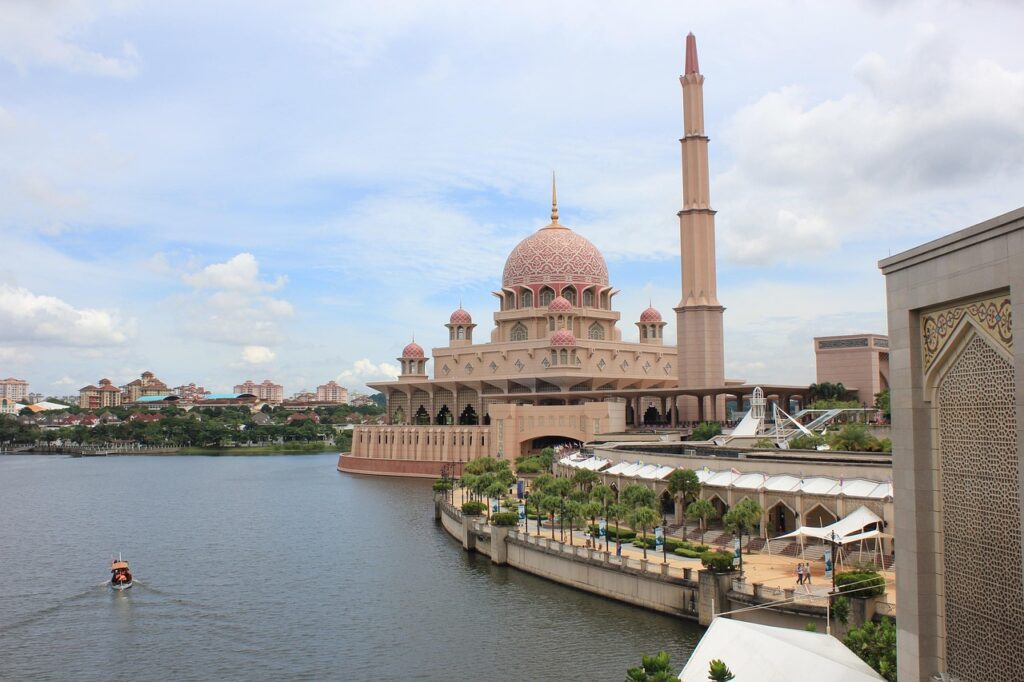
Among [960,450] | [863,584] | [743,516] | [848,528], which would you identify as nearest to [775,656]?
[960,450]

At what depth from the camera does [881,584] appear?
21156mm

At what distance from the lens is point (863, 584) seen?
2125cm

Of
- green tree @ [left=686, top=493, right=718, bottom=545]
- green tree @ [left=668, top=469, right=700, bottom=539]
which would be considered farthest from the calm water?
green tree @ [left=668, top=469, right=700, bottom=539]

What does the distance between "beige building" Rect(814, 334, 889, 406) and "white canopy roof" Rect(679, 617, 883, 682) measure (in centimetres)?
5746

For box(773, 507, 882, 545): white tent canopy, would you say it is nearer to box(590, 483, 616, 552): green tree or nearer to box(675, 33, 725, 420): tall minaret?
box(590, 483, 616, 552): green tree

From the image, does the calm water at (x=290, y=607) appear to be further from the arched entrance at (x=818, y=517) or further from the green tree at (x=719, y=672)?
the green tree at (x=719, y=672)

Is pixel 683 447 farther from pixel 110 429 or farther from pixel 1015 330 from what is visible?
pixel 110 429

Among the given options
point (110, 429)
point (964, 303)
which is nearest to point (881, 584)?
point (964, 303)

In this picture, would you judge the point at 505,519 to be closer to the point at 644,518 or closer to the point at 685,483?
the point at 685,483

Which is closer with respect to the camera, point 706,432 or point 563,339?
point 706,432

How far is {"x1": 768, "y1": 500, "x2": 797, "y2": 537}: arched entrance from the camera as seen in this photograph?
102 feet

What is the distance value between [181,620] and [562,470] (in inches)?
936

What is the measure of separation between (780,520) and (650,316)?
51.2m

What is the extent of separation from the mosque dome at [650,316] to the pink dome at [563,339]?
13184 millimetres
